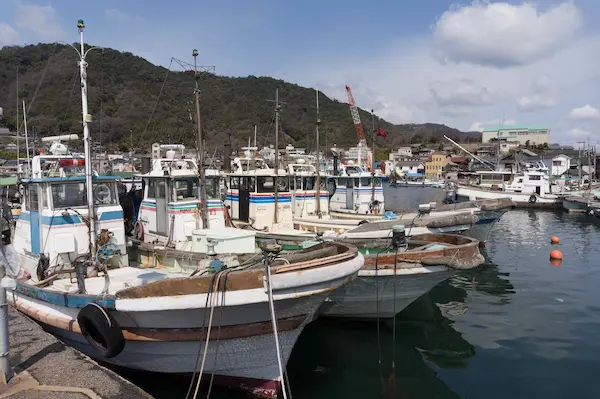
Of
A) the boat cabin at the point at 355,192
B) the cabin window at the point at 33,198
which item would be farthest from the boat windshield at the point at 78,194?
the boat cabin at the point at 355,192

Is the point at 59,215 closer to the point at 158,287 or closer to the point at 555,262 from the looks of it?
the point at 158,287

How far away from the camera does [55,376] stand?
6.01m

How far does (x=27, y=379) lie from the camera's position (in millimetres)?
5859

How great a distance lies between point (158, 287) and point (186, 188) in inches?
213

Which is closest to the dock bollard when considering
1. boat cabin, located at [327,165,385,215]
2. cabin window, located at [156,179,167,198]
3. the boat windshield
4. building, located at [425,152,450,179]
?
the boat windshield

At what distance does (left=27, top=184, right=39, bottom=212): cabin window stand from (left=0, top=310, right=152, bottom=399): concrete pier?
3338 mm

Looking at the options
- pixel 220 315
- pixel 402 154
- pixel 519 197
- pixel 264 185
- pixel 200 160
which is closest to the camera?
pixel 220 315

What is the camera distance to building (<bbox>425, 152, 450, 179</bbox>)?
110062 millimetres

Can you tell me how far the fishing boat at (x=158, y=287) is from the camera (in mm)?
6754

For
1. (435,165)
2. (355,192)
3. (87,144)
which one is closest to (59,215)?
(87,144)

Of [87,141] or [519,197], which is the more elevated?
[87,141]

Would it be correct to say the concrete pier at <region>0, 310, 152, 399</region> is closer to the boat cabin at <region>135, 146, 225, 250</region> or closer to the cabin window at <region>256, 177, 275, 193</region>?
the boat cabin at <region>135, 146, 225, 250</region>

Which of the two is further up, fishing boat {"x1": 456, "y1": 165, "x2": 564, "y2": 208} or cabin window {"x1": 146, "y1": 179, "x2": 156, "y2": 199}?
cabin window {"x1": 146, "y1": 179, "x2": 156, "y2": 199}

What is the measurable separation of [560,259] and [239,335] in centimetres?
1848
